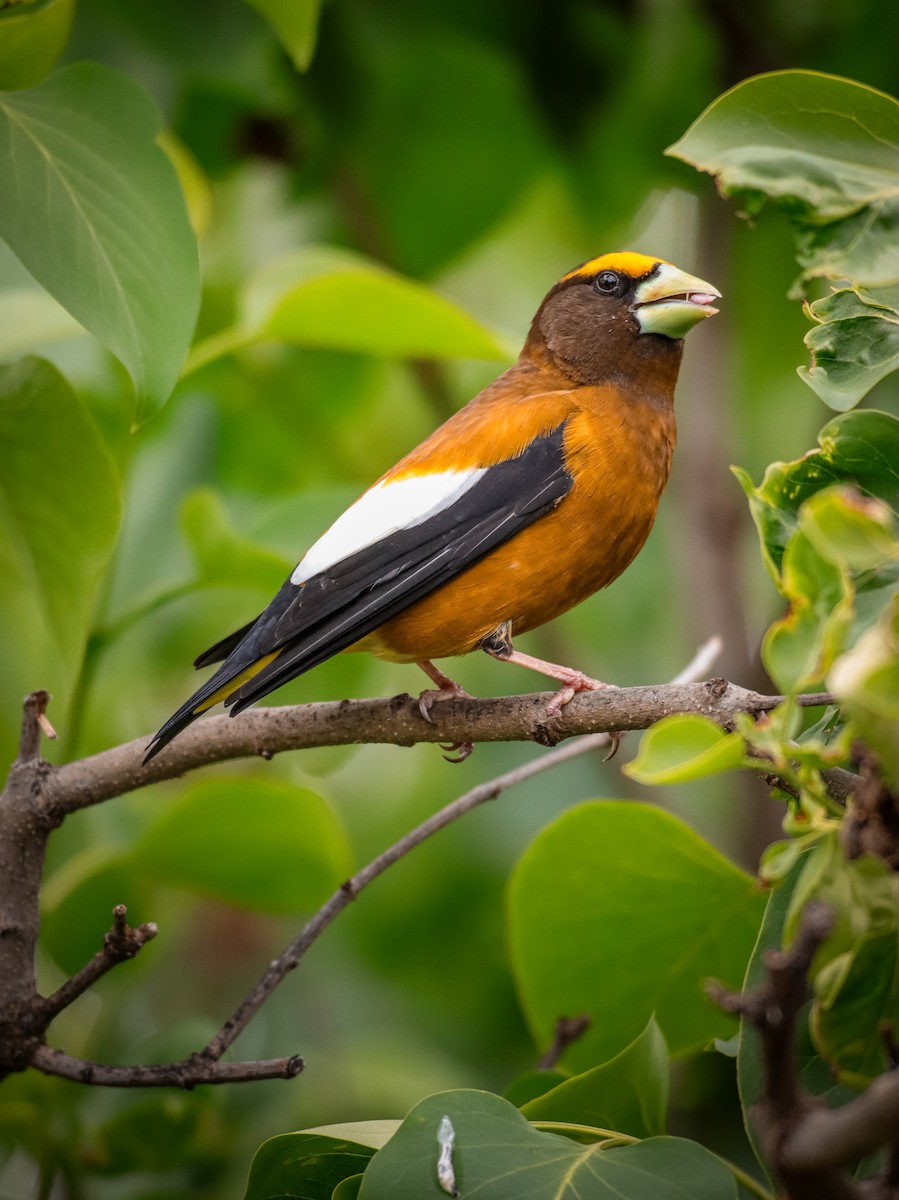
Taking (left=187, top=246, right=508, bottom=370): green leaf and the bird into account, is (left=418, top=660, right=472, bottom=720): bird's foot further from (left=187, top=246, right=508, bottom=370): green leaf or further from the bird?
(left=187, top=246, right=508, bottom=370): green leaf

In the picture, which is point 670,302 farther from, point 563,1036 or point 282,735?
point 563,1036

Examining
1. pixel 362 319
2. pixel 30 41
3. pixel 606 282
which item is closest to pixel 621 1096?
pixel 362 319

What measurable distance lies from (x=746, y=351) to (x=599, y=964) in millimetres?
2611

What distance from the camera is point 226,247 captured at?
4523 mm

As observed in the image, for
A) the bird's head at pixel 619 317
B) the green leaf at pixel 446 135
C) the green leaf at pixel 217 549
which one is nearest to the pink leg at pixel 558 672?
the green leaf at pixel 217 549

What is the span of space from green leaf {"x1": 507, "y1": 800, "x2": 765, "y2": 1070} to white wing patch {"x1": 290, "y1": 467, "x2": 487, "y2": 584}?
772 mm

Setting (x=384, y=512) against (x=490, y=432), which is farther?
(x=490, y=432)

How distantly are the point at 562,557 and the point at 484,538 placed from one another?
18 centimetres

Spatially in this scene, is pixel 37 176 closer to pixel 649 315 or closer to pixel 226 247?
pixel 649 315

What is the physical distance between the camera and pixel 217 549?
2857mm

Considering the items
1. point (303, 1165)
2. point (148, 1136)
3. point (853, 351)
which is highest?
point (853, 351)

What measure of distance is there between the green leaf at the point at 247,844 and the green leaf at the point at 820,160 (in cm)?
171

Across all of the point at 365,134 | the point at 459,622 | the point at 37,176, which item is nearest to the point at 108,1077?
the point at 459,622

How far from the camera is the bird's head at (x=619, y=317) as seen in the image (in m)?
3.11
